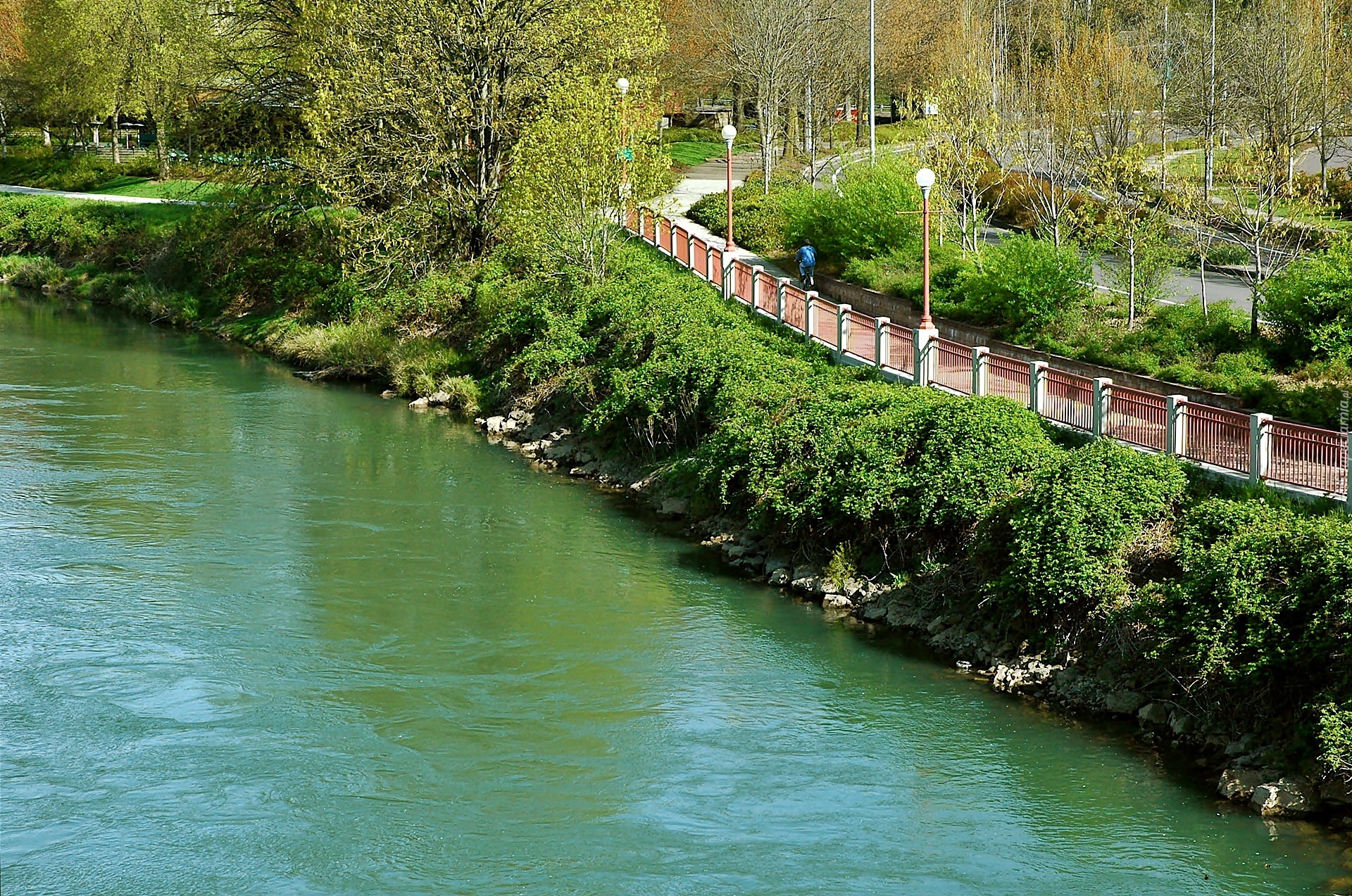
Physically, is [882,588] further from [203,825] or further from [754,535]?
[203,825]

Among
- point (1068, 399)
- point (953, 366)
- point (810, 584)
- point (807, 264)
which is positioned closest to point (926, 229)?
point (953, 366)

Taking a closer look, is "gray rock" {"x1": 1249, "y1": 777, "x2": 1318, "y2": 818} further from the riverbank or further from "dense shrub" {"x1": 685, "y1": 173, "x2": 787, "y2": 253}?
"dense shrub" {"x1": 685, "y1": 173, "x2": 787, "y2": 253}

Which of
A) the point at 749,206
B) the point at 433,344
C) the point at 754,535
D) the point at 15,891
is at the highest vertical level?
the point at 749,206

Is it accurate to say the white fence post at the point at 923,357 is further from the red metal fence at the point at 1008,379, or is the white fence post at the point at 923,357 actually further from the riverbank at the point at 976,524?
the red metal fence at the point at 1008,379

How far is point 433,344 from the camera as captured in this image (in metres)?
37.3

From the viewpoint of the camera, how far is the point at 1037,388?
22.5 metres

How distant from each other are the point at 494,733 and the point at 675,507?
32.4 ft

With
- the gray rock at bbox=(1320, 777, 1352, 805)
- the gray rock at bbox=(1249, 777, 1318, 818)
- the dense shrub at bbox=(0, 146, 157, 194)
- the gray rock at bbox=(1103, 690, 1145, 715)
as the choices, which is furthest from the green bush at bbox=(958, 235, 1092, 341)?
the dense shrub at bbox=(0, 146, 157, 194)

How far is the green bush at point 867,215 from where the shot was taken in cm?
3700

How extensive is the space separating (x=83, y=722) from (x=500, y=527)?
9.38m

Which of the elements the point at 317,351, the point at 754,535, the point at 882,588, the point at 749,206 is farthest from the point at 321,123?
the point at 882,588

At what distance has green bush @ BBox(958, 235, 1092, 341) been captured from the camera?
29.6 metres

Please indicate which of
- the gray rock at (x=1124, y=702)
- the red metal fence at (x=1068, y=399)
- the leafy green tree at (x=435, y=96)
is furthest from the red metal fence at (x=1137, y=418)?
the leafy green tree at (x=435, y=96)

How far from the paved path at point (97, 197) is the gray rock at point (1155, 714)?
146 feet
